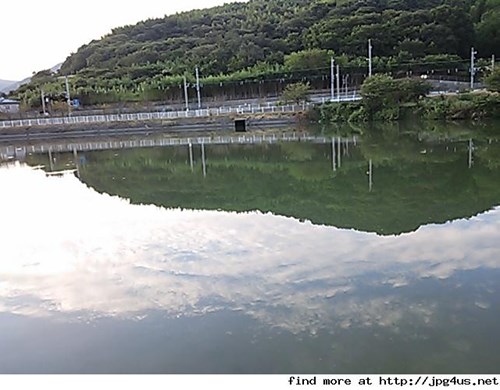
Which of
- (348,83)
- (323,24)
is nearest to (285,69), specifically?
(348,83)

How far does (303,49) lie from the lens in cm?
5141

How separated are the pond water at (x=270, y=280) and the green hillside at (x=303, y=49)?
32.9m

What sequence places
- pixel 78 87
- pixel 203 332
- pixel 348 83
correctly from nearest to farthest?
pixel 203 332
pixel 348 83
pixel 78 87

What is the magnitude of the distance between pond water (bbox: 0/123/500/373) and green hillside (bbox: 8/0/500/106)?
108 ft

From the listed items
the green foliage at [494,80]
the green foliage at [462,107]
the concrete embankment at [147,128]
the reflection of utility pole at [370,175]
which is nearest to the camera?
the reflection of utility pole at [370,175]

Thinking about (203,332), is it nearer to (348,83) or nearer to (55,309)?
(55,309)

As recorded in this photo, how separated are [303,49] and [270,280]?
48274 mm

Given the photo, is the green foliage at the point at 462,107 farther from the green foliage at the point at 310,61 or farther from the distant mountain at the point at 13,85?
the distant mountain at the point at 13,85

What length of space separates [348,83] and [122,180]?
32008 mm

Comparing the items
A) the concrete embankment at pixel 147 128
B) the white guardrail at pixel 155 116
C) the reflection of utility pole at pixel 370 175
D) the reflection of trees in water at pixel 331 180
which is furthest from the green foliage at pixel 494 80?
the reflection of utility pole at pixel 370 175

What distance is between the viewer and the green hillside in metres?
43.7

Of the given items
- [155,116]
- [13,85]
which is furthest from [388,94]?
[13,85]

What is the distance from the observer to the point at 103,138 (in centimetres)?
3272

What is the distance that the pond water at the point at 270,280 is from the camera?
169 inches
